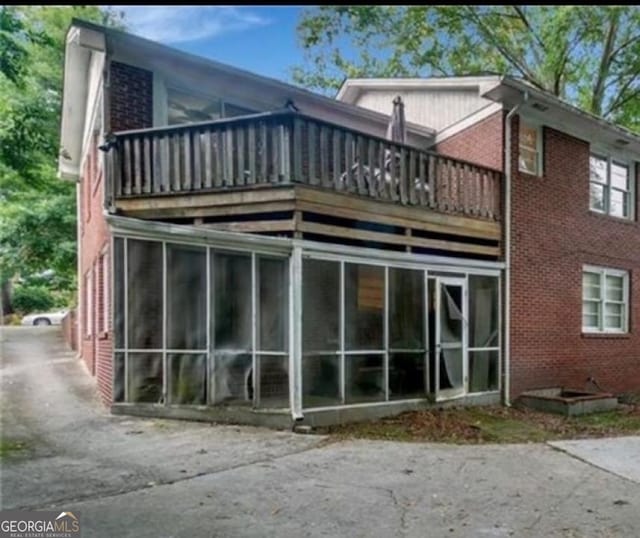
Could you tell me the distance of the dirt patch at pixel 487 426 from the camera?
8.35m

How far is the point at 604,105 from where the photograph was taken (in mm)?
21797

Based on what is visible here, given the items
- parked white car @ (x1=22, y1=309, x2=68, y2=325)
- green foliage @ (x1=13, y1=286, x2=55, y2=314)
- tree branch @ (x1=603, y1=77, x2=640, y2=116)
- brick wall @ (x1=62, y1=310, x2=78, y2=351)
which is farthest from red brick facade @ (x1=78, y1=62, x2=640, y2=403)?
parked white car @ (x1=22, y1=309, x2=68, y2=325)

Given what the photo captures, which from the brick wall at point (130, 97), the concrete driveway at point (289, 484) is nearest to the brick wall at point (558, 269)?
the concrete driveway at point (289, 484)

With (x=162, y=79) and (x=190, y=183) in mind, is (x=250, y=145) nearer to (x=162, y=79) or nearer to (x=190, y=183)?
(x=190, y=183)

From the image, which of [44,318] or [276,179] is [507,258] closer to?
[276,179]

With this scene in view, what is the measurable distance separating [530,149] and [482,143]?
3.21ft

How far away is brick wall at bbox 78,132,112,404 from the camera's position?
404 inches

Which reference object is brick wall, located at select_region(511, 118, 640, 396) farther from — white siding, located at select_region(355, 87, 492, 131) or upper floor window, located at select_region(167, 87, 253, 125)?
upper floor window, located at select_region(167, 87, 253, 125)

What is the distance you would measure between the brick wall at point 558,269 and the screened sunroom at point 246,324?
3501 millimetres

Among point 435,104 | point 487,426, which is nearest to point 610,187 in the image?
point 435,104

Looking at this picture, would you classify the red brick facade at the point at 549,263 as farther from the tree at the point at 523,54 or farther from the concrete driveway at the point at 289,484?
the tree at the point at 523,54

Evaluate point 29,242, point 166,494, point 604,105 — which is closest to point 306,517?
point 166,494

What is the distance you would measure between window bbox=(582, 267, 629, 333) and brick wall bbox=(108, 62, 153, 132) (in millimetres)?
9583

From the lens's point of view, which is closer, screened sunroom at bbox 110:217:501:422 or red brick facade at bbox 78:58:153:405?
screened sunroom at bbox 110:217:501:422
